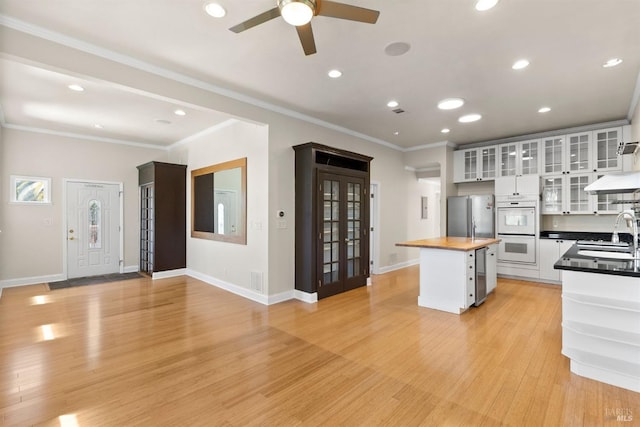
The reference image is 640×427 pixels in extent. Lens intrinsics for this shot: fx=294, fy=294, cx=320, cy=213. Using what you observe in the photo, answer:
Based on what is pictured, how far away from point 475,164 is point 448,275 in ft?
11.8

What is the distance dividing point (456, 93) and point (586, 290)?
2.71m

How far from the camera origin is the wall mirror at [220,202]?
4.96 meters

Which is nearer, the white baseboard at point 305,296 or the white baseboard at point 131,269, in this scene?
the white baseboard at point 305,296

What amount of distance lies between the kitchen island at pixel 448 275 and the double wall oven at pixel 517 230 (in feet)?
6.74

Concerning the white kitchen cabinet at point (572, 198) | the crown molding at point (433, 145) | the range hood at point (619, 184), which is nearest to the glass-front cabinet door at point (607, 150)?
the white kitchen cabinet at point (572, 198)

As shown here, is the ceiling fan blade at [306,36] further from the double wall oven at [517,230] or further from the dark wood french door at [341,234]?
the double wall oven at [517,230]

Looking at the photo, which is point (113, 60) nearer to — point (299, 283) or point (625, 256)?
point (299, 283)

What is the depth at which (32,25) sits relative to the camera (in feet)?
8.30

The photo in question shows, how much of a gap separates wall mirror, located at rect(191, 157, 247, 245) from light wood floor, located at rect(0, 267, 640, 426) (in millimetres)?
1428

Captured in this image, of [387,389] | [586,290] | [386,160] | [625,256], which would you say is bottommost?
[387,389]

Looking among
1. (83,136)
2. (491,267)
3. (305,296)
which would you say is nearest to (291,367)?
(305,296)

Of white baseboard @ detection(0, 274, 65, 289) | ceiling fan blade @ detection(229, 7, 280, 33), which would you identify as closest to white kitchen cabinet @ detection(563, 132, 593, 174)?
ceiling fan blade @ detection(229, 7, 280, 33)

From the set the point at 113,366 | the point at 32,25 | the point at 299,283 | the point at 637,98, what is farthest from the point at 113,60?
the point at 637,98

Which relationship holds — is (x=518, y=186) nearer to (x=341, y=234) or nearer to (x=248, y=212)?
(x=341, y=234)
